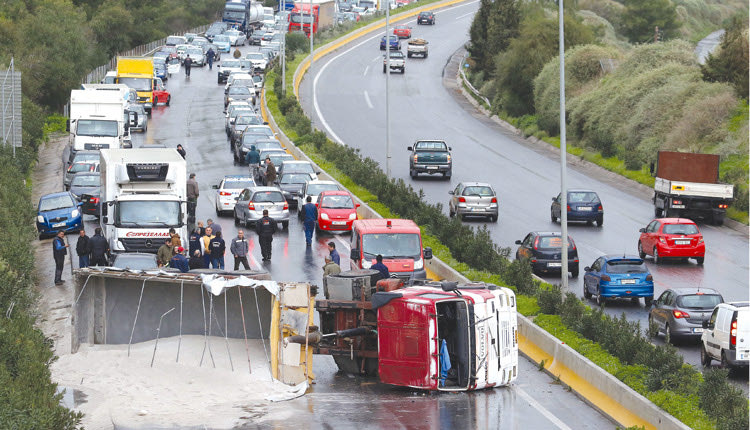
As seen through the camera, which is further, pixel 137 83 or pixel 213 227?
pixel 137 83

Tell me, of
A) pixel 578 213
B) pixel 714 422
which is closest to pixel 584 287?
pixel 578 213

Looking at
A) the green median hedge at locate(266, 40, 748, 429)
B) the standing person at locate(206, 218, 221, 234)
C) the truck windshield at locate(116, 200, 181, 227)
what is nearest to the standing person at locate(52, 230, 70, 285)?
the truck windshield at locate(116, 200, 181, 227)

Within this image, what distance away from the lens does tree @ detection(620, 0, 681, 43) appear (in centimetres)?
11700

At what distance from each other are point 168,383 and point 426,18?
100149 millimetres

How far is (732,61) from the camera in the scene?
5838 centimetres

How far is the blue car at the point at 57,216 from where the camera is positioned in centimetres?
3816

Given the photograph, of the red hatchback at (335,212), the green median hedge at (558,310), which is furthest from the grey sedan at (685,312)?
the red hatchback at (335,212)

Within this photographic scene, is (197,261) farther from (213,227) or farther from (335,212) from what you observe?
(335,212)

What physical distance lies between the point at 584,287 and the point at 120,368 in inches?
603

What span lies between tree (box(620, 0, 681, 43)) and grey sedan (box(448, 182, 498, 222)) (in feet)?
257

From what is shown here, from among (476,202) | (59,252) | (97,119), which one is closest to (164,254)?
(59,252)

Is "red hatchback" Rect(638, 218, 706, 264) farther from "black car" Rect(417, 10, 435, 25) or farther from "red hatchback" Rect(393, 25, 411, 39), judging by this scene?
"black car" Rect(417, 10, 435, 25)

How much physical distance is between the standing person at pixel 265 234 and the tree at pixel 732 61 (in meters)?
31.7

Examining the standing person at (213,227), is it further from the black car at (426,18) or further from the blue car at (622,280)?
the black car at (426,18)
